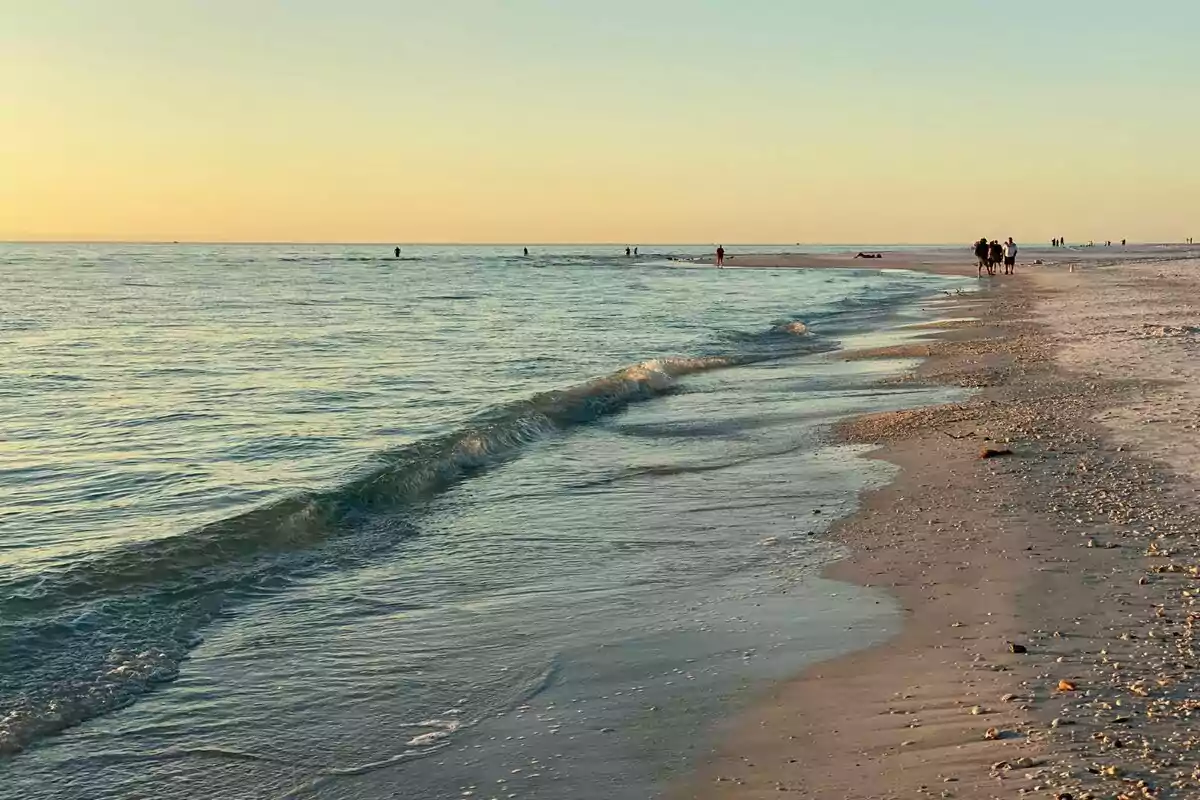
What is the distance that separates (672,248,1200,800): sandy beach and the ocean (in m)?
0.35

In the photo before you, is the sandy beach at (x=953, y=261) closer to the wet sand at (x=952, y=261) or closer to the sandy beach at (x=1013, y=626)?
the wet sand at (x=952, y=261)

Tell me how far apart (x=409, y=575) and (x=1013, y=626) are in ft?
13.3

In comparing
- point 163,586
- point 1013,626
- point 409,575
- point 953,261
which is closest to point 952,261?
point 953,261

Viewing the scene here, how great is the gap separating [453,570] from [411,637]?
55.8 inches

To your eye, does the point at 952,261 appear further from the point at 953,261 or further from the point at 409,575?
the point at 409,575

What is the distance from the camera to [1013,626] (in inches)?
221

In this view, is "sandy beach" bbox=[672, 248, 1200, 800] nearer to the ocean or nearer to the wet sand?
the ocean

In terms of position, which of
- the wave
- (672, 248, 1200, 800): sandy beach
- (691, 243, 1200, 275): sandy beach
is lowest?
the wave

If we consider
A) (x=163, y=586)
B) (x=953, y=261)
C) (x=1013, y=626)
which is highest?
(x=953, y=261)

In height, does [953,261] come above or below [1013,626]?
above

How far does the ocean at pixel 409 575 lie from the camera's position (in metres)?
4.63

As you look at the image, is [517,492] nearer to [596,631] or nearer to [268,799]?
[596,631]

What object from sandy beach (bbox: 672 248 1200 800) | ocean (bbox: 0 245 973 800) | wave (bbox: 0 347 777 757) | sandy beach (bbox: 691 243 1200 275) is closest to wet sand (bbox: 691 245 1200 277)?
sandy beach (bbox: 691 243 1200 275)

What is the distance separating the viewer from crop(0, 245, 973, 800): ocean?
4.63 meters
